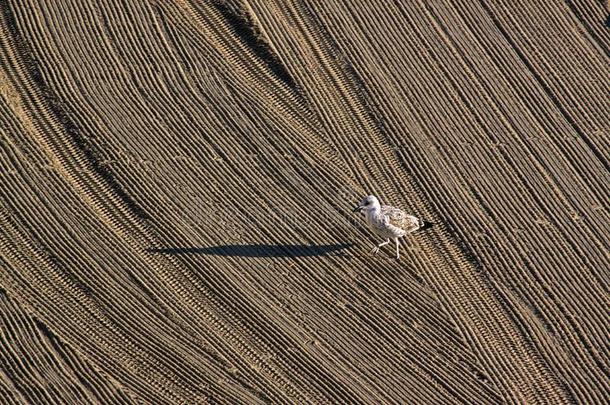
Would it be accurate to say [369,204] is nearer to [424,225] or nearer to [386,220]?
[386,220]

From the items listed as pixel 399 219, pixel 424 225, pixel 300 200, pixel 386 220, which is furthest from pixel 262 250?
pixel 424 225

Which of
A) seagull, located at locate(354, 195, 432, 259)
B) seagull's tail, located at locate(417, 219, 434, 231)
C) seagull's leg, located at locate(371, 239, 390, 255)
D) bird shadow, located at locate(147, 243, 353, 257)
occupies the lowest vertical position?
bird shadow, located at locate(147, 243, 353, 257)

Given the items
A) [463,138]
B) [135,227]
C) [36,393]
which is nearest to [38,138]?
[135,227]

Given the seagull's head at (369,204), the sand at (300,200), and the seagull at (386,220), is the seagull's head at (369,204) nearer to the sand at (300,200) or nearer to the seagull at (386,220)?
the seagull at (386,220)

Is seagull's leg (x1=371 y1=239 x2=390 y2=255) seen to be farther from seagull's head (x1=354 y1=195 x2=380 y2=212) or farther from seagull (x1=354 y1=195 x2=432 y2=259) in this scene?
seagull's head (x1=354 y1=195 x2=380 y2=212)

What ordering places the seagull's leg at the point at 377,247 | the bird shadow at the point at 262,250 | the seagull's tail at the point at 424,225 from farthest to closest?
the seagull's tail at the point at 424,225
the seagull's leg at the point at 377,247
the bird shadow at the point at 262,250

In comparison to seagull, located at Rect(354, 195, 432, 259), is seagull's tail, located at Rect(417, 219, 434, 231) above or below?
above

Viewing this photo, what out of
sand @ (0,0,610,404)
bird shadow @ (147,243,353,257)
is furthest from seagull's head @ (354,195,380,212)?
bird shadow @ (147,243,353,257)

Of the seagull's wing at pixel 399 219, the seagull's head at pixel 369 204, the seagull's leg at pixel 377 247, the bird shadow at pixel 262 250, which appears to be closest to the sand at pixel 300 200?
the bird shadow at pixel 262 250
